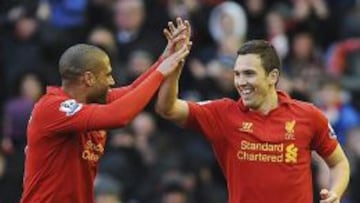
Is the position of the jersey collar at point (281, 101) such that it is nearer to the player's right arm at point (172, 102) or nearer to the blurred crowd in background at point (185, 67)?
the player's right arm at point (172, 102)

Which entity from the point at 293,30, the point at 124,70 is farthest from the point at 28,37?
the point at 293,30

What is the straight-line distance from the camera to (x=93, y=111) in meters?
9.42

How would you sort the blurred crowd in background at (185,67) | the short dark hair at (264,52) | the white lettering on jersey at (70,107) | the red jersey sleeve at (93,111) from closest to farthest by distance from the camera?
the red jersey sleeve at (93,111) → the white lettering on jersey at (70,107) → the short dark hair at (264,52) → the blurred crowd in background at (185,67)

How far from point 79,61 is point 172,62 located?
A: 0.64 m

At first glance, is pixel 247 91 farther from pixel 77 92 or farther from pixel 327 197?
pixel 77 92

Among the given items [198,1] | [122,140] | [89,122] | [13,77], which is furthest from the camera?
[198,1]

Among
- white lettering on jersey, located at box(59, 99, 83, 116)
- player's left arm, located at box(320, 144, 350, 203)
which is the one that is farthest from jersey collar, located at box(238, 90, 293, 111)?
white lettering on jersey, located at box(59, 99, 83, 116)

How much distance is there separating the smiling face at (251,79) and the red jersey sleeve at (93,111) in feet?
1.81

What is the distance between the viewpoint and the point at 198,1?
17.6m

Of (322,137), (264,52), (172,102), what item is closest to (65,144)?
(172,102)

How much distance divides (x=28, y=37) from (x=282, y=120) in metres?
7.59

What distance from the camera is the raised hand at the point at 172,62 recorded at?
31.7 ft

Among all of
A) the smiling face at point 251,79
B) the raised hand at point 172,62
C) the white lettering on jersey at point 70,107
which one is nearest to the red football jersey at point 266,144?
the smiling face at point 251,79

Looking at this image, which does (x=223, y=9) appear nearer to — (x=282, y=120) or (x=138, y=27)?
(x=138, y=27)
